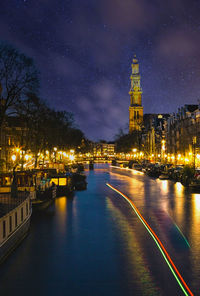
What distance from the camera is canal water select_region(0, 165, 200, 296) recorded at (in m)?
14.5

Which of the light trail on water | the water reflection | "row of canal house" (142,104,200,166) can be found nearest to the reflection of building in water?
the light trail on water

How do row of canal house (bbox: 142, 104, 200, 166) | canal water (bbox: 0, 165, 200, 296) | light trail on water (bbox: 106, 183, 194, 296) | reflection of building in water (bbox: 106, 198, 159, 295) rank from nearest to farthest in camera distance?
light trail on water (bbox: 106, 183, 194, 296)
reflection of building in water (bbox: 106, 198, 159, 295)
canal water (bbox: 0, 165, 200, 296)
row of canal house (bbox: 142, 104, 200, 166)

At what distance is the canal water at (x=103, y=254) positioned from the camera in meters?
14.5

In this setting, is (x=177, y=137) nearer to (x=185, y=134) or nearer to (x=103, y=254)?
(x=185, y=134)

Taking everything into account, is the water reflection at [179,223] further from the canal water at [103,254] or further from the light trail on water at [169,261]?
the light trail on water at [169,261]

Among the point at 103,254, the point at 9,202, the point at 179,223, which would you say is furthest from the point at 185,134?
the point at 103,254

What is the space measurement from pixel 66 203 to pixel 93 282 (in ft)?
77.5

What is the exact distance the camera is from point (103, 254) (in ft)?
62.1

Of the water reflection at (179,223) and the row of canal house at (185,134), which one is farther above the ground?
the row of canal house at (185,134)

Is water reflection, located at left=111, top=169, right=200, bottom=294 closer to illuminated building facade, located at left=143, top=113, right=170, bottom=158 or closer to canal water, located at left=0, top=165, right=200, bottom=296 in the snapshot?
canal water, located at left=0, top=165, right=200, bottom=296

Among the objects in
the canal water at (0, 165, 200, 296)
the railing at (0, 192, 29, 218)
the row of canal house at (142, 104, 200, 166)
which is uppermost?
the row of canal house at (142, 104, 200, 166)

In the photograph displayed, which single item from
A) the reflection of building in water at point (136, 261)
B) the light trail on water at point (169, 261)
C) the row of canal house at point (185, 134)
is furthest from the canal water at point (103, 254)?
the row of canal house at point (185, 134)

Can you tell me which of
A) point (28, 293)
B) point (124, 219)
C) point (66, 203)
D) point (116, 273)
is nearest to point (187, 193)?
point (66, 203)

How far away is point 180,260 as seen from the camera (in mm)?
17469
